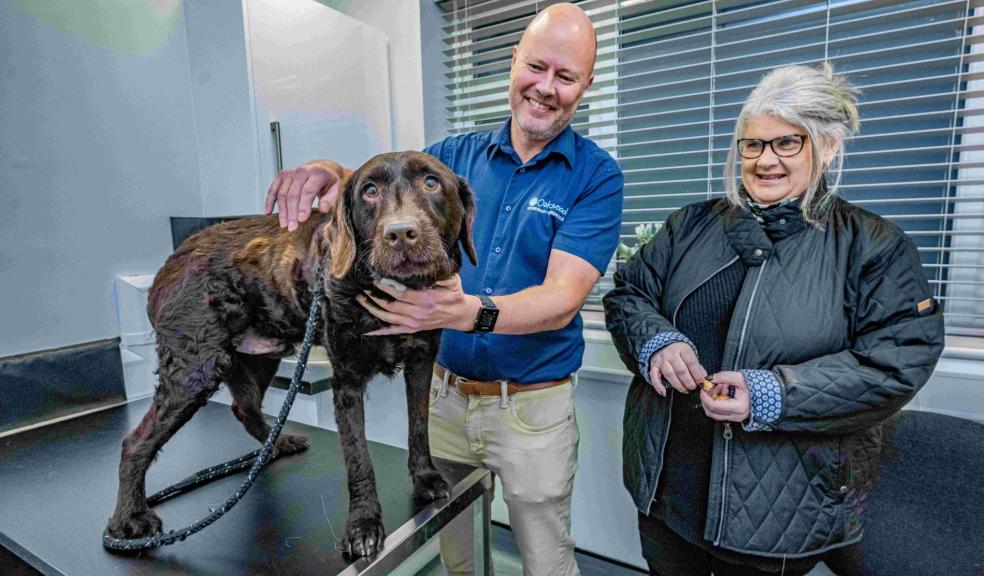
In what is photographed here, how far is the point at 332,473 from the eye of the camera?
4.46ft

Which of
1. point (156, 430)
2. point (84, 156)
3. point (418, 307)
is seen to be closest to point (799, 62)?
point (418, 307)

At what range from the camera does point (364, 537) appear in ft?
3.31

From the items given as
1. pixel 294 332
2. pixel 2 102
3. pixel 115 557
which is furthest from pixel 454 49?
pixel 115 557

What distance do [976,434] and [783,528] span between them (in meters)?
0.69

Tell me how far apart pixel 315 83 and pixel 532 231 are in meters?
1.53

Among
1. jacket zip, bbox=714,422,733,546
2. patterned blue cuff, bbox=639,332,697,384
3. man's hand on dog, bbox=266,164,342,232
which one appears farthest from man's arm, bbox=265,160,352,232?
jacket zip, bbox=714,422,733,546

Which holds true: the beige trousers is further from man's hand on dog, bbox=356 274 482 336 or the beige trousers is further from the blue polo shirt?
man's hand on dog, bbox=356 274 482 336

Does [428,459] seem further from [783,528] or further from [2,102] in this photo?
[2,102]

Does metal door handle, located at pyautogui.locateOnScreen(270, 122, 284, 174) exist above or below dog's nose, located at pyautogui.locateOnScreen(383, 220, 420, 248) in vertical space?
above

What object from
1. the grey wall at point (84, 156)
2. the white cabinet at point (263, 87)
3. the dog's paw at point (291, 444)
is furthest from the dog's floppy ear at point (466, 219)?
the grey wall at point (84, 156)

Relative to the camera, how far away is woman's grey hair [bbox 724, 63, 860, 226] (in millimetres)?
1191

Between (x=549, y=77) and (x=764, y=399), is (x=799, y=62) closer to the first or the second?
(x=549, y=77)

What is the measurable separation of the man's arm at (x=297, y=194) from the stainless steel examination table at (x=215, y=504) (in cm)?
66

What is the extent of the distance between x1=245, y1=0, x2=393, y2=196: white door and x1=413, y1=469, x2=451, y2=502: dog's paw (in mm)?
1628
